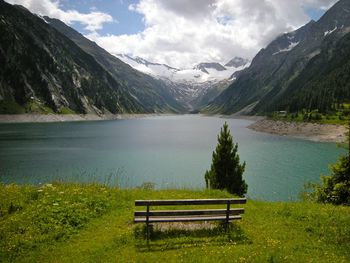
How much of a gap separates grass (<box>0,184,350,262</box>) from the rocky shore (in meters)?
105

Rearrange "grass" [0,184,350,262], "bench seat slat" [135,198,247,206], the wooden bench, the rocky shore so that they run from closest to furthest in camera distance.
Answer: "grass" [0,184,350,262] → "bench seat slat" [135,198,247,206] → the wooden bench → the rocky shore

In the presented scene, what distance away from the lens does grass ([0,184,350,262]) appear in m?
13.8

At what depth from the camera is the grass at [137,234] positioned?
13.8 meters

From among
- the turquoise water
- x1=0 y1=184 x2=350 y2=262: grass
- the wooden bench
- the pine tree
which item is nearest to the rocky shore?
the turquoise water

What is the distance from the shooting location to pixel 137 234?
16.0 m

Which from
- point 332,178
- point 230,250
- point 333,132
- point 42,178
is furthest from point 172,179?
point 333,132

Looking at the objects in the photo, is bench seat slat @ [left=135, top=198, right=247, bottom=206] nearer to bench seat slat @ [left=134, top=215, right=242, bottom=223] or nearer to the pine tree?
bench seat slat @ [left=134, top=215, right=242, bottom=223]

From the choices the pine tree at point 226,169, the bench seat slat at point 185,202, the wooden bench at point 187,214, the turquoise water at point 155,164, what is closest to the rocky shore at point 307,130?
the turquoise water at point 155,164

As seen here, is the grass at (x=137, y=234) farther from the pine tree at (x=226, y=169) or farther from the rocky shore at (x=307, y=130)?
the rocky shore at (x=307, y=130)

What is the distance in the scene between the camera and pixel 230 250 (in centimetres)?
1423

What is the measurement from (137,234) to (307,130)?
456 ft

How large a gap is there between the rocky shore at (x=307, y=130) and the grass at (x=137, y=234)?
104659 millimetres

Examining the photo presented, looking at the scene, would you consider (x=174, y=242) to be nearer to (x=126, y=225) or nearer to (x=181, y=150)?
(x=126, y=225)

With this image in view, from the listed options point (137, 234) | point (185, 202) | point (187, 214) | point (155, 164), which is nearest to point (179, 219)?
point (187, 214)
